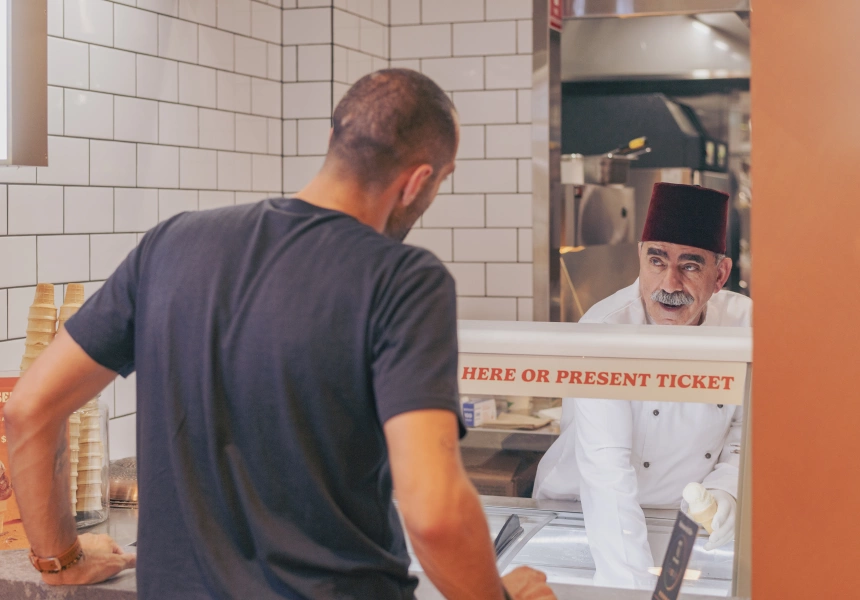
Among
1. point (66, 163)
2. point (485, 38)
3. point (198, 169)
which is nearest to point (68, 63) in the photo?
Result: point (66, 163)

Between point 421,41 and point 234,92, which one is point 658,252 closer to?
point 421,41

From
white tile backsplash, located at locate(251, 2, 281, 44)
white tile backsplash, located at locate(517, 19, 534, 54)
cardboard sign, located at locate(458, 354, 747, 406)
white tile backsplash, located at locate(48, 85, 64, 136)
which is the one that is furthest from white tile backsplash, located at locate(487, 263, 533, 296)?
cardboard sign, located at locate(458, 354, 747, 406)

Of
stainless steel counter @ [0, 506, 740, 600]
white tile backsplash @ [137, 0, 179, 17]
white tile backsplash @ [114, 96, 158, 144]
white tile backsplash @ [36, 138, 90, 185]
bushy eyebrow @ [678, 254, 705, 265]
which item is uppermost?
white tile backsplash @ [137, 0, 179, 17]

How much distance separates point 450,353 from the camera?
37.9 inches

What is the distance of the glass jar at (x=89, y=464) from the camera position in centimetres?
158

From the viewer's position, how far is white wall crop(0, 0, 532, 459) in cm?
248

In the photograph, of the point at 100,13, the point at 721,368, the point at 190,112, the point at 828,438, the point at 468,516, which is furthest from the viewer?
the point at 190,112

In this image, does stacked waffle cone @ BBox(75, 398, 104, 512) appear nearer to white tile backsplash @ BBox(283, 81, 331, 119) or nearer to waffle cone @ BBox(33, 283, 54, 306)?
waffle cone @ BBox(33, 283, 54, 306)

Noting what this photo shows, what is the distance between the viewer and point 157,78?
9.36 feet

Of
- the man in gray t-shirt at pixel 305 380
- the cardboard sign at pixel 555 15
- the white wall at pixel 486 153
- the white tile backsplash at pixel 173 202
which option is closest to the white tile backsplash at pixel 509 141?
the white wall at pixel 486 153

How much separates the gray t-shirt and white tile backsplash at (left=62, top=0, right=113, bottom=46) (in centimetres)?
167

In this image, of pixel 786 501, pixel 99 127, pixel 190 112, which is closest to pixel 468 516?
pixel 786 501

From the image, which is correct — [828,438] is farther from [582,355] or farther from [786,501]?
[582,355]

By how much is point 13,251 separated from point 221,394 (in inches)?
61.7
